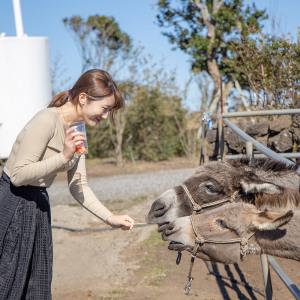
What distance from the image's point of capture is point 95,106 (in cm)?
314

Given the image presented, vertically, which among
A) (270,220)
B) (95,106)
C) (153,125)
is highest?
(95,106)

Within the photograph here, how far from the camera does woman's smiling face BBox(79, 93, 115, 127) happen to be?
124 inches

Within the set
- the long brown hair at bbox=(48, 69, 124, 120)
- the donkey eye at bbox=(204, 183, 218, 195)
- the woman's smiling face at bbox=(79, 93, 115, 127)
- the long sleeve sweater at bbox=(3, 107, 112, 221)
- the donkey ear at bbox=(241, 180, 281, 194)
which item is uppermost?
the long brown hair at bbox=(48, 69, 124, 120)

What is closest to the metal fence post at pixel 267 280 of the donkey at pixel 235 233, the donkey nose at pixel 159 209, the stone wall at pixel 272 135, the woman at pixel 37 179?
the donkey at pixel 235 233

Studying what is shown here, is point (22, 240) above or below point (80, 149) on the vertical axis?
below

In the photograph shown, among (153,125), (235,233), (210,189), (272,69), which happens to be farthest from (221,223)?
(153,125)

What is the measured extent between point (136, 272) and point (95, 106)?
10.9ft

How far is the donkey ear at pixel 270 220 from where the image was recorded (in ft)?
9.02

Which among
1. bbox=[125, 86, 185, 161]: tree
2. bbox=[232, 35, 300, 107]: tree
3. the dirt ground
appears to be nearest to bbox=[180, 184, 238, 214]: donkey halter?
the dirt ground

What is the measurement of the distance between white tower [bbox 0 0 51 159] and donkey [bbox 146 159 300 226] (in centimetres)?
470

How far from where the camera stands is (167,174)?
49.0 ft

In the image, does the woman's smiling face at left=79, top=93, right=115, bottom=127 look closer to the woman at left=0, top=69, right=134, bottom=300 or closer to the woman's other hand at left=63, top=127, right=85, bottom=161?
the woman at left=0, top=69, right=134, bottom=300

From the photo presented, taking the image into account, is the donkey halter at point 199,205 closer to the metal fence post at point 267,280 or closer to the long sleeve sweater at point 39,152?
the long sleeve sweater at point 39,152

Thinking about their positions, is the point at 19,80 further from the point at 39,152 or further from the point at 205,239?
the point at 205,239
